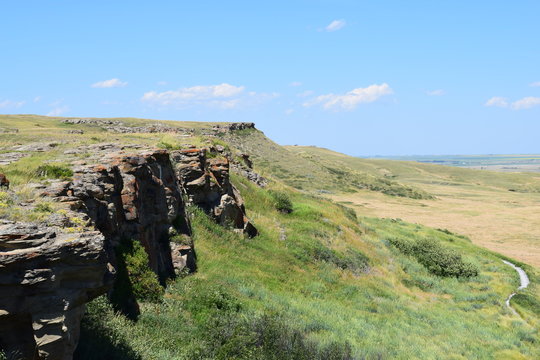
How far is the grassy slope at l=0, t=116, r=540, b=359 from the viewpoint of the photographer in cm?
926

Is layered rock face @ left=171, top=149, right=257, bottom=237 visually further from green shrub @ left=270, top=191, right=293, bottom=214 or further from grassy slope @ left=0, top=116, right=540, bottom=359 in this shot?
green shrub @ left=270, top=191, right=293, bottom=214

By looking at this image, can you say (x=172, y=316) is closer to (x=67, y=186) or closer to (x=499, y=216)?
(x=67, y=186)

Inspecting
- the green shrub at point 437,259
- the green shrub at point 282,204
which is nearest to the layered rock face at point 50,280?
the green shrub at point 282,204

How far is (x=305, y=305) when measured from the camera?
15070mm

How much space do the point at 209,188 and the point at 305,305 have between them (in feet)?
23.8

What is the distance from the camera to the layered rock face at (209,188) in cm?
1866

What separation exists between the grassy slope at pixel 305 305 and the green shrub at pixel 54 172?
30cm

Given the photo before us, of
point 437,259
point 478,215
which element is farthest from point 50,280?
point 478,215

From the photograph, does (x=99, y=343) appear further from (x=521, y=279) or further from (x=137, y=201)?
(x=521, y=279)

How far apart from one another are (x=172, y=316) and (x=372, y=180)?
87.8 metres

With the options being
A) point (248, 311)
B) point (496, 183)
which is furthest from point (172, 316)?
point (496, 183)

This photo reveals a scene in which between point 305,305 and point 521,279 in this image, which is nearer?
point 305,305

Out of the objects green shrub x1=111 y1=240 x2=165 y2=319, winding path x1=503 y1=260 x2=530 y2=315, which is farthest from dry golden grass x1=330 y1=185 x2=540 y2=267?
green shrub x1=111 y1=240 x2=165 y2=319

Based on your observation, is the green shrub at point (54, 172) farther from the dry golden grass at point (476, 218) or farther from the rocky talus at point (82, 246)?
the dry golden grass at point (476, 218)
